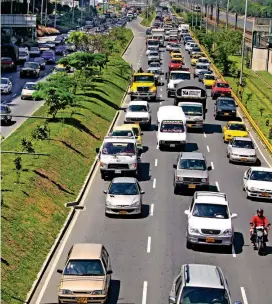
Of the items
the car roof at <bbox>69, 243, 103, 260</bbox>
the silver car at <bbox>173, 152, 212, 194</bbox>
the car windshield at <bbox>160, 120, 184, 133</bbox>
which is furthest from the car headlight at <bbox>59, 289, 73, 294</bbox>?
Result: the car windshield at <bbox>160, 120, 184, 133</bbox>

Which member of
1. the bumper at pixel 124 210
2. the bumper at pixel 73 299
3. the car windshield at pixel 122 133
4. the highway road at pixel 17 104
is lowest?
the highway road at pixel 17 104

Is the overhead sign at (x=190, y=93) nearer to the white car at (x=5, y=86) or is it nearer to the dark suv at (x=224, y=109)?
the dark suv at (x=224, y=109)

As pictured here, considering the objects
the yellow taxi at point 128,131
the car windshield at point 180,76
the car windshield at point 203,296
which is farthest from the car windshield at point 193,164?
the car windshield at point 180,76

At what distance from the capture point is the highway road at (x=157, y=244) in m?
24.0

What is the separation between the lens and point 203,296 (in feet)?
64.3

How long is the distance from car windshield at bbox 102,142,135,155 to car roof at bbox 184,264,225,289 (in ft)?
58.2

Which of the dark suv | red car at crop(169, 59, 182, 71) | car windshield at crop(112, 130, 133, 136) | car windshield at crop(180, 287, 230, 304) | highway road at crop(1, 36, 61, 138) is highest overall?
car windshield at crop(180, 287, 230, 304)

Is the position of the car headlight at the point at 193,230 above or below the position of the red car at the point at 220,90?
above

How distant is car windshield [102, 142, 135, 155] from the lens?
126 feet

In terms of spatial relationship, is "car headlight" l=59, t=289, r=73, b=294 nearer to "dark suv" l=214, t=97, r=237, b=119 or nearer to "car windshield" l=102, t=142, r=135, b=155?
"car windshield" l=102, t=142, r=135, b=155

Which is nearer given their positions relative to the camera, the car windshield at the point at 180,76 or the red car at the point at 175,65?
the car windshield at the point at 180,76

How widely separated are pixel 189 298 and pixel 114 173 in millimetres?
19041

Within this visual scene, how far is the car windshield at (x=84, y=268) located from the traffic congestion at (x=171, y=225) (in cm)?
3

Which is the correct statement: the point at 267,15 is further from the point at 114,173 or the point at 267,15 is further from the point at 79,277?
the point at 79,277
